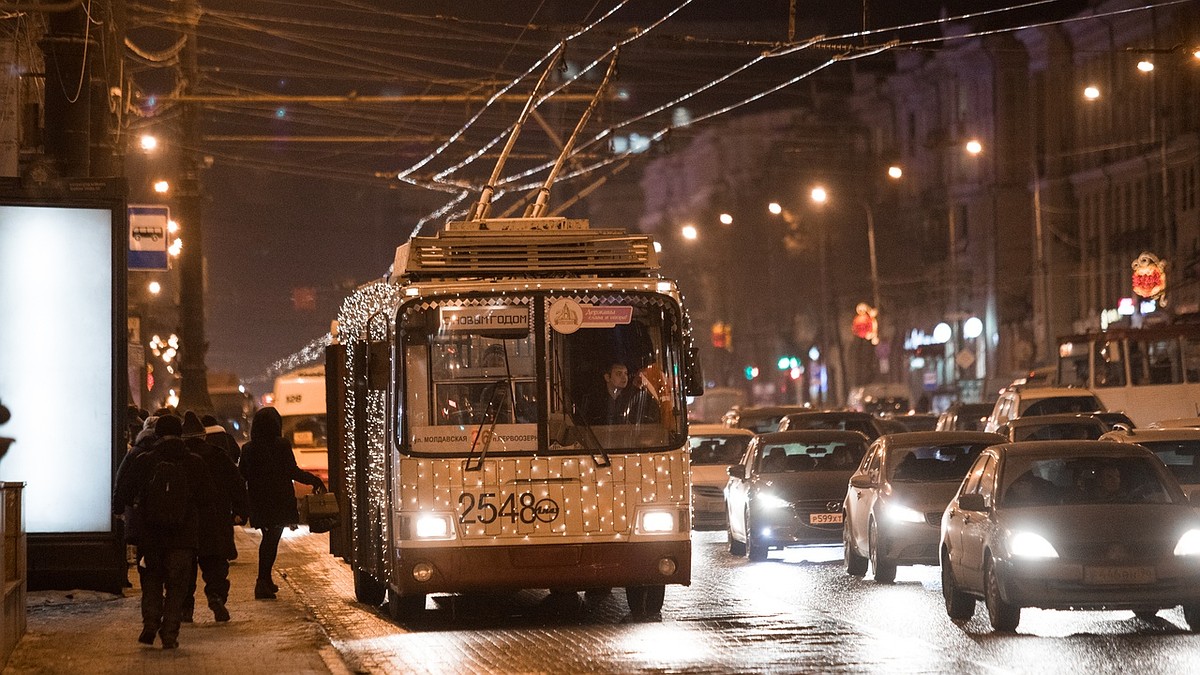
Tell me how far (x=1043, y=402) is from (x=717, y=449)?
5257 mm

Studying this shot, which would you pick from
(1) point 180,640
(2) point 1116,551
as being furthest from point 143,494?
(2) point 1116,551

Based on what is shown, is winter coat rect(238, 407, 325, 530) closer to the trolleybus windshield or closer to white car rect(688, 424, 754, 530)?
the trolleybus windshield

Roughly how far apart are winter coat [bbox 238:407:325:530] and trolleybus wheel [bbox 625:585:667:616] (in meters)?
4.38

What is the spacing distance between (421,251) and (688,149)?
113062 mm

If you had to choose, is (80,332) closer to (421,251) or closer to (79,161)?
(79,161)

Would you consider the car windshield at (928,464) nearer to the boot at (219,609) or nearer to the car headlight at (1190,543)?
the car headlight at (1190,543)

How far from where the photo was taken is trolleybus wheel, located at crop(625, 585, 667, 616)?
53.3ft

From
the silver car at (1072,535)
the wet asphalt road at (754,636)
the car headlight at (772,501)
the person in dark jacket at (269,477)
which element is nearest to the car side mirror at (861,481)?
the wet asphalt road at (754,636)

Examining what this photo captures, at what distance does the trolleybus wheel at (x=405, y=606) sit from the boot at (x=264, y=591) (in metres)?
2.65

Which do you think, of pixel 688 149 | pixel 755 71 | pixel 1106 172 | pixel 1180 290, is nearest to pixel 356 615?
pixel 1180 290

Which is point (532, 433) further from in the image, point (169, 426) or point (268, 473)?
point (268, 473)

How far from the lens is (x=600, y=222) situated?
144 metres

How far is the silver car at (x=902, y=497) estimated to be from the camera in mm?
19281

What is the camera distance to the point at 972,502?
49.8 ft
